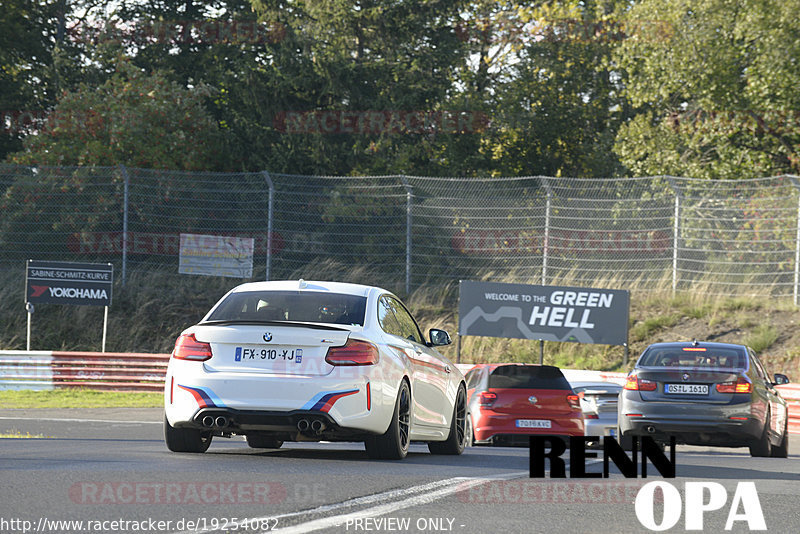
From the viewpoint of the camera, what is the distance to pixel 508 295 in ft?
87.0

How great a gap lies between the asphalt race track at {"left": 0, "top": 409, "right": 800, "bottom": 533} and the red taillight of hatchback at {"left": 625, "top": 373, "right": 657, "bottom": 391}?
11.3ft

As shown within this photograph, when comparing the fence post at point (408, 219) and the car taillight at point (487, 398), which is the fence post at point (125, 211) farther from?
the car taillight at point (487, 398)

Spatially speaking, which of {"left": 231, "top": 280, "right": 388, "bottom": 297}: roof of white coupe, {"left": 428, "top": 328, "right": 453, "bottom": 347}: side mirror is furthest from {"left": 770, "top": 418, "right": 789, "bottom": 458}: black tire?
{"left": 231, "top": 280, "right": 388, "bottom": 297}: roof of white coupe

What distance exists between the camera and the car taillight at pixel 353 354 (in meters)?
9.64

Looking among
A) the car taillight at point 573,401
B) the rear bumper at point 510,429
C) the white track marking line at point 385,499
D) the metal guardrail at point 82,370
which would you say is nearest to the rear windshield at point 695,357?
the car taillight at point 573,401

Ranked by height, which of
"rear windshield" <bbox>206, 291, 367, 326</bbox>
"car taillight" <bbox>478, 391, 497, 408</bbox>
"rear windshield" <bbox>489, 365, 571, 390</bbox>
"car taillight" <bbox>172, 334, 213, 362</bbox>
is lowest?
"car taillight" <bbox>478, 391, 497, 408</bbox>

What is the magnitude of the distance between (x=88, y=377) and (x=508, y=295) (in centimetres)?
927

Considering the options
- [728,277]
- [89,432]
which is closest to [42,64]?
[728,277]

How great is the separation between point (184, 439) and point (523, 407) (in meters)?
7.04

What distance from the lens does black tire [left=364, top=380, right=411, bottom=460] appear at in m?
10.1

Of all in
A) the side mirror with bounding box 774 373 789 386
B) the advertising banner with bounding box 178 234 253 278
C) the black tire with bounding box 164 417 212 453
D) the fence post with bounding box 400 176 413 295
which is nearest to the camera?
the black tire with bounding box 164 417 212 453

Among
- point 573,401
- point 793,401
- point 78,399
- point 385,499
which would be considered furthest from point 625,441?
point 78,399

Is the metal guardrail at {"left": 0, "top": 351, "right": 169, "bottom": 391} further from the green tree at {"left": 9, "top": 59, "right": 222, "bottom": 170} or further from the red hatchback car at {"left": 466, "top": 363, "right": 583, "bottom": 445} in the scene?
the red hatchback car at {"left": 466, "top": 363, "right": 583, "bottom": 445}

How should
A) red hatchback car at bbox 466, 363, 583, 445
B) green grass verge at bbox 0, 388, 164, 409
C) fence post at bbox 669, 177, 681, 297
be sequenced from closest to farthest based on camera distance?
red hatchback car at bbox 466, 363, 583, 445
green grass verge at bbox 0, 388, 164, 409
fence post at bbox 669, 177, 681, 297
